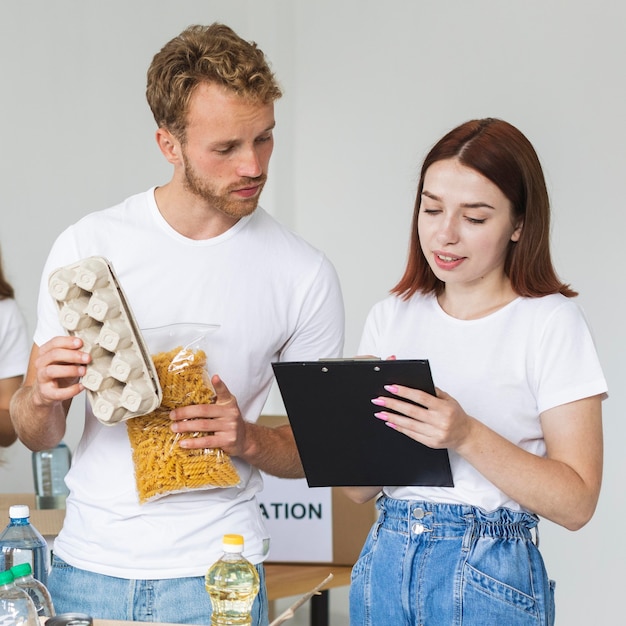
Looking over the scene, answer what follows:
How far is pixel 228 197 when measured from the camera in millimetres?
1635

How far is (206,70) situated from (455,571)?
919 mm

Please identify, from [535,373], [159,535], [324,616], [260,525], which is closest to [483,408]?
[535,373]

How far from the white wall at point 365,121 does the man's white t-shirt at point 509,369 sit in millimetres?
1702

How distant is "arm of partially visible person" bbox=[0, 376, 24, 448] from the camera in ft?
7.51

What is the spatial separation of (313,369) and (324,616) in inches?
75.1

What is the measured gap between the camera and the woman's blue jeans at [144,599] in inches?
60.7

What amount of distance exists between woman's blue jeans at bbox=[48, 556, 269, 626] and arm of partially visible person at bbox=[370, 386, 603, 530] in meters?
0.44

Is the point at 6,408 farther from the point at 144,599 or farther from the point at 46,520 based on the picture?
the point at 144,599

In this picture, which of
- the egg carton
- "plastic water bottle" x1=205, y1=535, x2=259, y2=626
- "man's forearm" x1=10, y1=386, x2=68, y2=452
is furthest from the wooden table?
the egg carton

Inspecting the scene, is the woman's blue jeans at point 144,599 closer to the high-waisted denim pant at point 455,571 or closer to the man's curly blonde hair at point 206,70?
the high-waisted denim pant at point 455,571

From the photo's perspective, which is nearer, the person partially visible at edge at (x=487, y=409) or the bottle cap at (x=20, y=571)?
the bottle cap at (x=20, y=571)

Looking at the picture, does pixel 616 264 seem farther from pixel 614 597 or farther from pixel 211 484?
pixel 211 484

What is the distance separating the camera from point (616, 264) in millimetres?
3182

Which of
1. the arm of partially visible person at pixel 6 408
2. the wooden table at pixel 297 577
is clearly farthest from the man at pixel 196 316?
the wooden table at pixel 297 577
